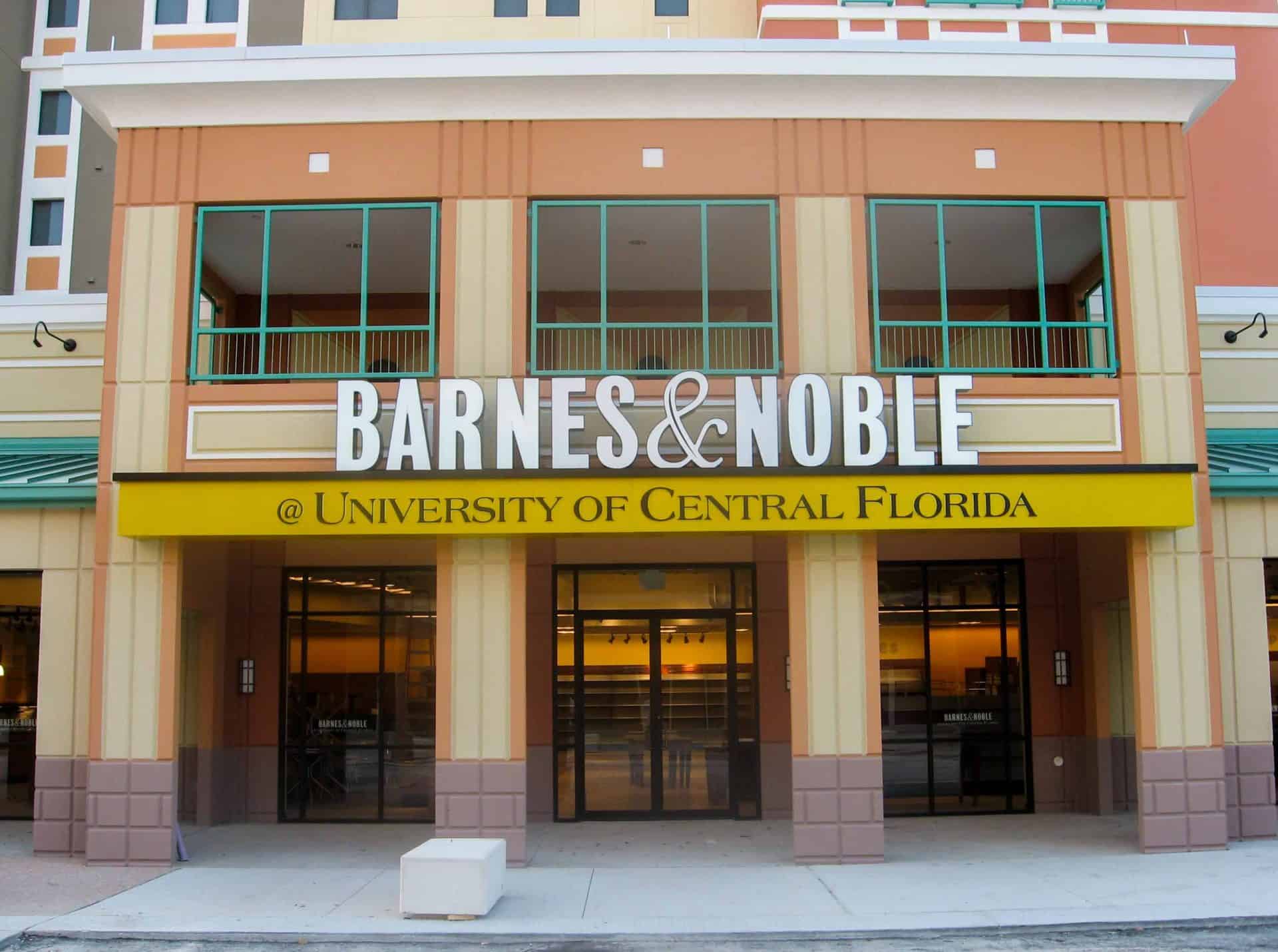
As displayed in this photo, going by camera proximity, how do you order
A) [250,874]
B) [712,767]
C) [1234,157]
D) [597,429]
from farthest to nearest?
[1234,157]
[712,767]
[597,429]
[250,874]

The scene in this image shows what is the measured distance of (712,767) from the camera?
16141 millimetres

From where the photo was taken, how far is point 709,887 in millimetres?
11898

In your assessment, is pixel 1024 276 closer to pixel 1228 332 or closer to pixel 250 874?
pixel 1228 332

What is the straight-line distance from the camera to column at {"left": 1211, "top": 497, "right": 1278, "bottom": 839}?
1398 centimetres

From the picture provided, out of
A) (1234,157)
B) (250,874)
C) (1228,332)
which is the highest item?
(1234,157)

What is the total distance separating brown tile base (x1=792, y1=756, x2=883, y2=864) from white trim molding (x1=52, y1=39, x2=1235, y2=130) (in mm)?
7274

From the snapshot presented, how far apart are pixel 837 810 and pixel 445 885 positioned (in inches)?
178

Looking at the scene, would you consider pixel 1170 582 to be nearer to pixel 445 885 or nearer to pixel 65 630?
pixel 445 885

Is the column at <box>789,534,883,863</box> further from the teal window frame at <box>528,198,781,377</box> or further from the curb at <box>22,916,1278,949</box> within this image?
the curb at <box>22,916,1278,949</box>

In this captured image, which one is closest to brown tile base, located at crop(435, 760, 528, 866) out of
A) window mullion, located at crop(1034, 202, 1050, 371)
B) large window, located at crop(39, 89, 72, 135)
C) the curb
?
the curb

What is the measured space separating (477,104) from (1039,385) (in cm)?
710

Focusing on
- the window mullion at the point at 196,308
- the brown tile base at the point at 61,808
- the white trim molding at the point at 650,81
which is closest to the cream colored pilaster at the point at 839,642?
the white trim molding at the point at 650,81

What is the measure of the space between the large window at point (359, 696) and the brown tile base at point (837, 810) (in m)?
5.59

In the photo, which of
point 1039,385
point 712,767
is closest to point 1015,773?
point 712,767
